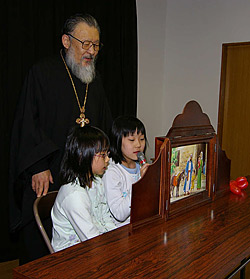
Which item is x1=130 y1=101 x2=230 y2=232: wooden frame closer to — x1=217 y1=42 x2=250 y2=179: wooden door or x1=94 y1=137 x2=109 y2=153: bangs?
x1=94 y1=137 x2=109 y2=153: bangs

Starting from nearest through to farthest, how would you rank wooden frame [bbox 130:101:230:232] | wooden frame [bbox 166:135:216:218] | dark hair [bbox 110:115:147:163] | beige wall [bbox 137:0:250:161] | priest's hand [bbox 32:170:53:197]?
wooden frame [bbox 130:101:230:232] < wooden frame [bbox 166:135:216:218] < dark hair [bbox 110:115:147:163] < priest's hand [bbox 32:170:53:197] < beige wall [bbox 137:0:250:161]

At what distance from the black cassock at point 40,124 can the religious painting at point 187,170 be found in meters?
0.87

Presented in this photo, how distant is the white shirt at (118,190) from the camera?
176 cm

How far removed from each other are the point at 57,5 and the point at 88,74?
4.03 feet

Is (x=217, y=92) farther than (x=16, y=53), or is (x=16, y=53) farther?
(x=217, y=92)

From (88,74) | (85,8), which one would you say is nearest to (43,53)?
(85,8)

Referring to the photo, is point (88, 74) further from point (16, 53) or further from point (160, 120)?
point (160, 120)

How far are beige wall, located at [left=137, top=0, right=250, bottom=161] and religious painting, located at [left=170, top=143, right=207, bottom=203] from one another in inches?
117

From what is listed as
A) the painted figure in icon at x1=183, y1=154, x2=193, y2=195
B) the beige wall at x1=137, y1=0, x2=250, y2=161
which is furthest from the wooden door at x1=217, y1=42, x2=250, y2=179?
the painted figure in icon at x1=183, y1=154, x2=193, y2=195

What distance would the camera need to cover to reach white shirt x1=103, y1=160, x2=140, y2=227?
1764mm

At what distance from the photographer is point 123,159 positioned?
2.05m

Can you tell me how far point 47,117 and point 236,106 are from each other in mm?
2807

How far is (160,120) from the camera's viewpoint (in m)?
5.05

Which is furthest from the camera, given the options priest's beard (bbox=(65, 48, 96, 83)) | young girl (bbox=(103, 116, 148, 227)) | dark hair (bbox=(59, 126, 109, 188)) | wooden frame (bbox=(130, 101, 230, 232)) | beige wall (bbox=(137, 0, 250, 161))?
beige wall (bbox=(137, 0, 250, 161))
